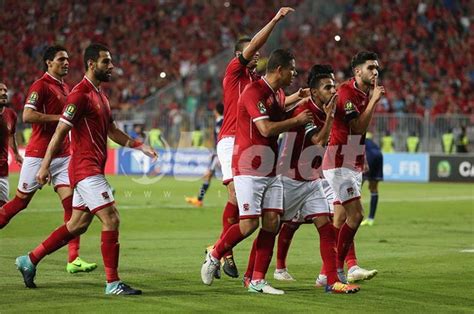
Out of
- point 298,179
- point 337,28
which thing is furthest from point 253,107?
point 337,28

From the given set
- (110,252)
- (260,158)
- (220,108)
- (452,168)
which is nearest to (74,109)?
(110,252)

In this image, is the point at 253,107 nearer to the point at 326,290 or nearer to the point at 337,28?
the point at 326,290

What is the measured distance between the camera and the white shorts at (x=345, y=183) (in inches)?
462

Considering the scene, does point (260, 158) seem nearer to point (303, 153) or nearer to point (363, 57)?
point (303, 153)

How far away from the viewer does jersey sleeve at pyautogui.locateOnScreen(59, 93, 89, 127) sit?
10477 mm

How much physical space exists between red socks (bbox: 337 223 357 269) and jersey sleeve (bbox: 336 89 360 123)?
51.5 inches

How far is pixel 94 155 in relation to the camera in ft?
35.2

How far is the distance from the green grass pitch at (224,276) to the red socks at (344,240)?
49cm

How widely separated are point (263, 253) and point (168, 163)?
2799 cm

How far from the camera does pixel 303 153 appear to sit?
36.3ft

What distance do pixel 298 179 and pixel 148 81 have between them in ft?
115

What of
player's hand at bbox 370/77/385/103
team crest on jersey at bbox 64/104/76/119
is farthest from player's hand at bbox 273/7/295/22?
team crest on jersey at bbox 64/104/76/119

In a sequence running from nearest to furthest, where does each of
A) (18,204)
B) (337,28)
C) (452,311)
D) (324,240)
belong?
(452,311) < (324,240) < (18,204) < (337,28)

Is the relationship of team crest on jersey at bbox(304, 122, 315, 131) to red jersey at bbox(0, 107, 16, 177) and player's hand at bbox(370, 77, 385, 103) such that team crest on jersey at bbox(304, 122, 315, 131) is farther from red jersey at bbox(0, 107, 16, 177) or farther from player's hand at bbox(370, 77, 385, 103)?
red jersey at bbox(0, 107, 16, 177)
